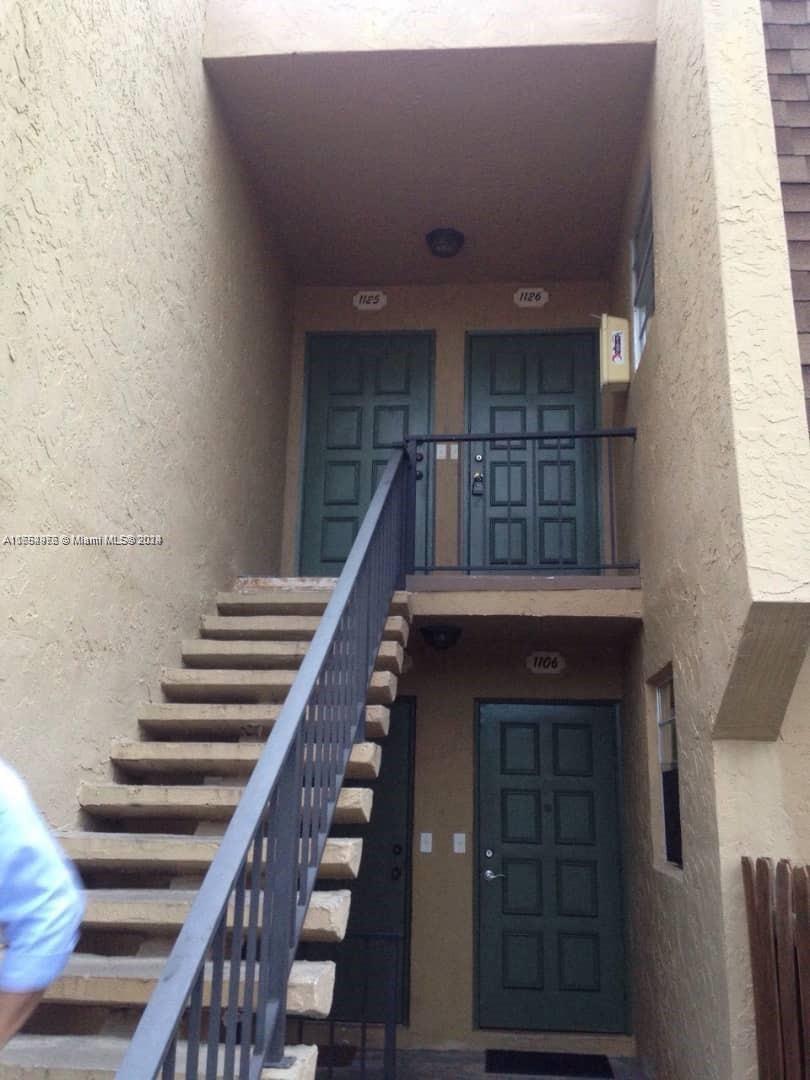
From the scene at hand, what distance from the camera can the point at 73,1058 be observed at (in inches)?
103

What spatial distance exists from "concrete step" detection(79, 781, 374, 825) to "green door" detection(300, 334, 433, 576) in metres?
3.26

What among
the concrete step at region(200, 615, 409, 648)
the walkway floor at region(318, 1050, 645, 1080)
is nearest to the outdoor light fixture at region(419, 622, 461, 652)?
the concrete step at region(200, 615, 409, 648)

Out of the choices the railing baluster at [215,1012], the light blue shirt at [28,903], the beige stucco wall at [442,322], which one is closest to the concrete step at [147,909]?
the railing baluster at [215,1012]

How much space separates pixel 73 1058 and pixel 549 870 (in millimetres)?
3844

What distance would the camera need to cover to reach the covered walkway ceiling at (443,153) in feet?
17.0

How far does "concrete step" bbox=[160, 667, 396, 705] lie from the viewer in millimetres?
4059

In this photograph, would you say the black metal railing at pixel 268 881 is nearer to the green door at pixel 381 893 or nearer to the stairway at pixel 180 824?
the stairway at pixel 180 824

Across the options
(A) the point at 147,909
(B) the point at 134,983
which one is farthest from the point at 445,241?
(B) the point at 134,983

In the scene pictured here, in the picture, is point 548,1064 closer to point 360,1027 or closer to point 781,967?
point 360,1027

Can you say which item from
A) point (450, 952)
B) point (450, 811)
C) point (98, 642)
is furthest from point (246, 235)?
point (450, 952)

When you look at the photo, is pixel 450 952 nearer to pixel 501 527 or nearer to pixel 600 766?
pixel 600 766

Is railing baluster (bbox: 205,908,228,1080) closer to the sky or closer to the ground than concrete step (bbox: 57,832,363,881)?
closer to the ground

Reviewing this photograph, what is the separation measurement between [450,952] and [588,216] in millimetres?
4907

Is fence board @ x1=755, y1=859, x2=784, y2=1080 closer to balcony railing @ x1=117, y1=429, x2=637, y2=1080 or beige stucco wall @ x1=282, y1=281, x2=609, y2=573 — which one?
balcony railing @ x1=117, y1=429, x2=637, y2=1080
